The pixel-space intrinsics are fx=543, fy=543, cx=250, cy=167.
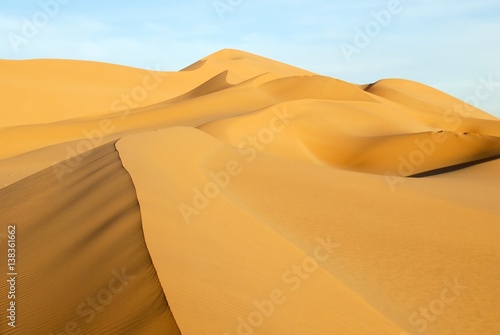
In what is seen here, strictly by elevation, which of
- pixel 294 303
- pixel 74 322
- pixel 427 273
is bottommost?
pixel 427 273

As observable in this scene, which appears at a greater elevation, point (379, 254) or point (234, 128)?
point (234, 128)

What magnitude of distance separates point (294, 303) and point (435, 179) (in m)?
9.45

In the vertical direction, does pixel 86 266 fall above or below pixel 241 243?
above

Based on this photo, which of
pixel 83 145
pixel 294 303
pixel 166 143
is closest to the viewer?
pixel 294 303

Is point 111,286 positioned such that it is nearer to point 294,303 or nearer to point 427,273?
point 294,303

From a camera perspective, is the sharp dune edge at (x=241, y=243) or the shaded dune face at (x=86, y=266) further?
the sharp dune edge at (x=241, y=243)

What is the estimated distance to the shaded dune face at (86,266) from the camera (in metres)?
4.13

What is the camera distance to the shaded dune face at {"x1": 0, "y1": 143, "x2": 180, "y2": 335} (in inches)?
A: 163

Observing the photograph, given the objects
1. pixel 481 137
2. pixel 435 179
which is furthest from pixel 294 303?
pixel 481 137

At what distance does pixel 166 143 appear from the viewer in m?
11.7

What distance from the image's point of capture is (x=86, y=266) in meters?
5.27

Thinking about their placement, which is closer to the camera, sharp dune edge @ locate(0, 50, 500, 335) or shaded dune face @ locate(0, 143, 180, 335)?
shaded dune face @ locate(0, 143, 180, 335)

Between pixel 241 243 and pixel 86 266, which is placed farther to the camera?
pixel 241 243

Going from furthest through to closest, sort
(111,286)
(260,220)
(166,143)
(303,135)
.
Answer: (303,135)
(166,143)
(260,220)
(111,286)
